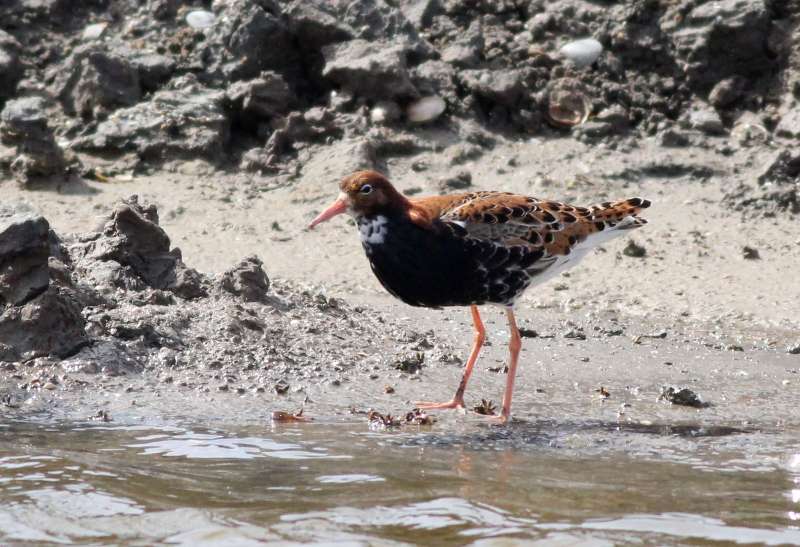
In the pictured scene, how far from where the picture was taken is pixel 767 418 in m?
6.55

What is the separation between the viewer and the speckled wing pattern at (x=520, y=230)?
6.67 metres

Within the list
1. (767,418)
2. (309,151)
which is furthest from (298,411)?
(309,151)

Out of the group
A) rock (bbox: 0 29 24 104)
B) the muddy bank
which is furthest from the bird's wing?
rock (bbox: 0 29 24 104)

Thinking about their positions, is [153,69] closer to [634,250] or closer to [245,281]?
[245,281]

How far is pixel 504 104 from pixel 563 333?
3.07m

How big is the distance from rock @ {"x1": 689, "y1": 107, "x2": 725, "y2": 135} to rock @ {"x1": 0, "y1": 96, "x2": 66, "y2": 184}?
16.5 ft

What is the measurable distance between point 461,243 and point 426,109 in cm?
395

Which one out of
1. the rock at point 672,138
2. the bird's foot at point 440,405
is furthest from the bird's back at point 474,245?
the rock at point 672,138

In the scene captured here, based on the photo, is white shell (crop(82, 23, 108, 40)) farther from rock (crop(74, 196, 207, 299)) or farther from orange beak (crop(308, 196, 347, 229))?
orange beak (crop(308, 196, 347, 229))

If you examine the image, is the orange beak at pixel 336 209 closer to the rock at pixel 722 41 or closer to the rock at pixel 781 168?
the rock at pixel 781 168

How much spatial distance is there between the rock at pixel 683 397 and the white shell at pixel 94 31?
21.9ft

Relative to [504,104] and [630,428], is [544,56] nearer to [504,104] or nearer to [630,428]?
[504,104]

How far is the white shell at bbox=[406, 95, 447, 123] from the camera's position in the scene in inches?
407

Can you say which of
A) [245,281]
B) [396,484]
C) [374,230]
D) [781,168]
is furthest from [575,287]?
[396,484]
